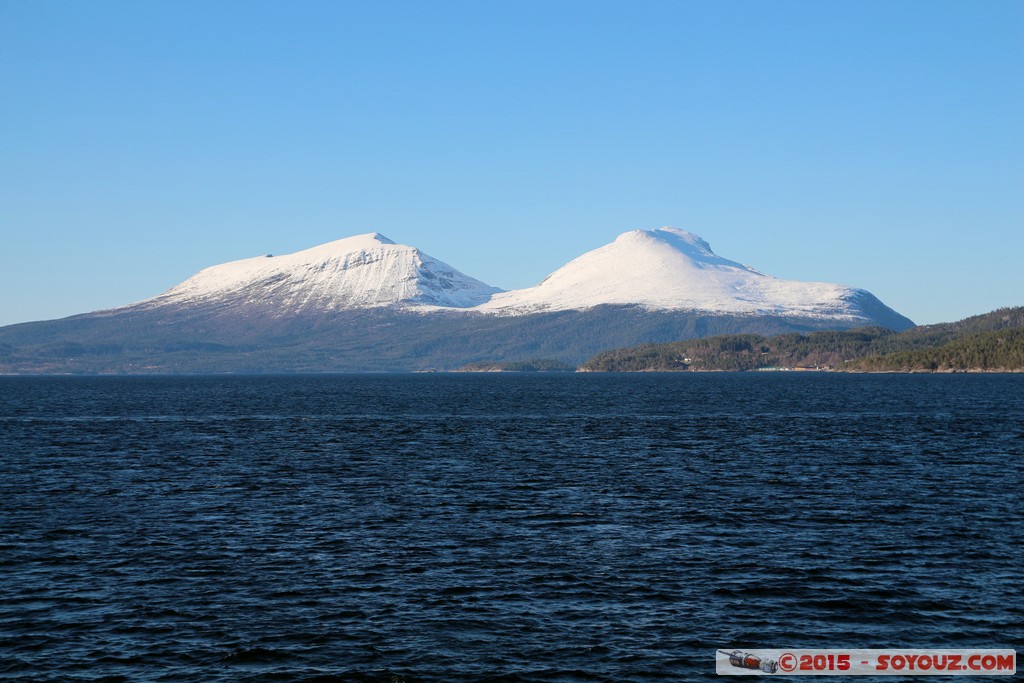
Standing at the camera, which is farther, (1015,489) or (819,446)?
(819,446)

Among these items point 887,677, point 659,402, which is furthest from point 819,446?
point 659,402

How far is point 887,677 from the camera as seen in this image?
31.0m

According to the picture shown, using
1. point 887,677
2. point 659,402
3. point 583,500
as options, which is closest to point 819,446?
point 583,500

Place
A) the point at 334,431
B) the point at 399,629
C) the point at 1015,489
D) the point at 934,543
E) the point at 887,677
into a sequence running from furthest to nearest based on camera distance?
the point at 334,431, the point at 1015,489, the point at 934,543, the point at 399,629, the point at 887,677

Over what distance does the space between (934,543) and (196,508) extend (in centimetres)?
3669

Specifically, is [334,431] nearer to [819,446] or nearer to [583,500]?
[819,446]

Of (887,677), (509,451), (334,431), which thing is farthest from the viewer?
(334,431)

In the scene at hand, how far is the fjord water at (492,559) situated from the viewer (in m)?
33.5

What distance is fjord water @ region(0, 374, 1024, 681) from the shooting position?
110ft

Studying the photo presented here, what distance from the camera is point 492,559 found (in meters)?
45.8

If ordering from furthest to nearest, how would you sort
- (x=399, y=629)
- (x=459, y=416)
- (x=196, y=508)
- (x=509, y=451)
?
(x=459, y=416) < (x=509, y=451) < (x=196, y=508) < (x=399, y=629)

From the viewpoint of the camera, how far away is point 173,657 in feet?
107

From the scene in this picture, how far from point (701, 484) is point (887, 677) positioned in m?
38.6

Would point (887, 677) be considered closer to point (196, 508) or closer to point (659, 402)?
point (196, 508)
